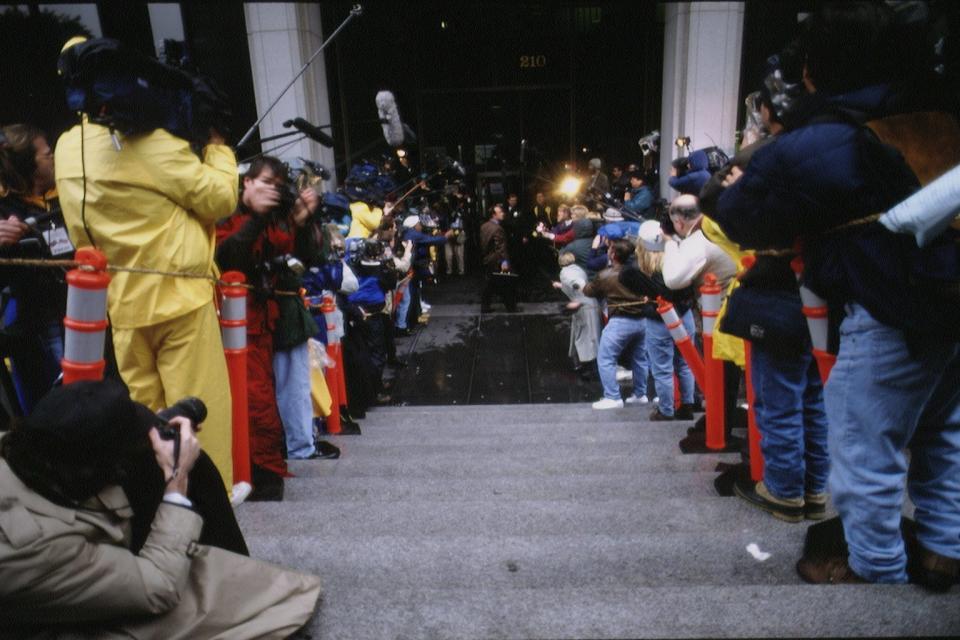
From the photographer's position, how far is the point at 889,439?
1801mm

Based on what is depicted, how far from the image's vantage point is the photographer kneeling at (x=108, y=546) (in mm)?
1447

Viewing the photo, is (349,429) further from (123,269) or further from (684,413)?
(123,269)

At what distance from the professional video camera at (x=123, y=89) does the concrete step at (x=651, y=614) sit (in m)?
1.93

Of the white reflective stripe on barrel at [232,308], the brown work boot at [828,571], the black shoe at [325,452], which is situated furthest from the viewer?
the black shoe at [325,452]

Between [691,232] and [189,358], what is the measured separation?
3.05 m

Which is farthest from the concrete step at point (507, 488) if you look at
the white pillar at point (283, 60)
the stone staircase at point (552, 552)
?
the white pillar at point (283, 60)

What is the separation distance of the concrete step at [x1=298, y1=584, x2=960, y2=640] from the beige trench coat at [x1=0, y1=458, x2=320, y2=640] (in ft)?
0.60

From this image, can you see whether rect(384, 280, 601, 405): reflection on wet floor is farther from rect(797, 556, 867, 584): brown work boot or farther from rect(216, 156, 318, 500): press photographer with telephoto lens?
rect(797, 556, 867, 584): brown work boot

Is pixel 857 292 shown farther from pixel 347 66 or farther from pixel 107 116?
pixel 347 66

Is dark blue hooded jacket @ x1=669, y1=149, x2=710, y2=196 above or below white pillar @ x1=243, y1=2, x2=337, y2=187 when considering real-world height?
below

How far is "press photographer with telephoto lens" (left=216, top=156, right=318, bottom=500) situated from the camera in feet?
10.2

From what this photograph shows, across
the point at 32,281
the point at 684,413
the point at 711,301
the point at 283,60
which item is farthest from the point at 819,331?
the point at 283,60

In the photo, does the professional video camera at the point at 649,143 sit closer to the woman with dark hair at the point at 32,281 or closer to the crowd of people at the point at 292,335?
the crowd of people at the point at 292,335

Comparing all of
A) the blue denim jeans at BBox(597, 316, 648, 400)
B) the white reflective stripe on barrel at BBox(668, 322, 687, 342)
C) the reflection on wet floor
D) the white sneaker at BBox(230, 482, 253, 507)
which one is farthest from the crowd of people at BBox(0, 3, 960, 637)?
the reflection on wet floor
